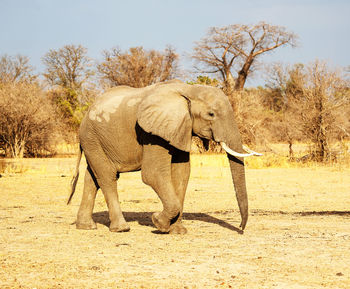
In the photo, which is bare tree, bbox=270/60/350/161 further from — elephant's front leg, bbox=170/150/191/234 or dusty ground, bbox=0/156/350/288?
elephant's front leg, bbox=170/150/191/234

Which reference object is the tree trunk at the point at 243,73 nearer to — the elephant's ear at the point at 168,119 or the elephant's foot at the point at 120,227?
the elephant's foot at the point at 120,227

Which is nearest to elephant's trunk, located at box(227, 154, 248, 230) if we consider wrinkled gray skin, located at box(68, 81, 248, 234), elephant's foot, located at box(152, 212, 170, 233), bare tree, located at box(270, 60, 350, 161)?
wrinkled gray skin, located at box(68, 81, 248, 234)

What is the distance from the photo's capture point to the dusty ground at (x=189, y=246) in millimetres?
5273

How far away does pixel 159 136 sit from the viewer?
23.7 feet

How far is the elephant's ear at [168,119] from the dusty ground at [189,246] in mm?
1214

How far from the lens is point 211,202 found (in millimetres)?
11570

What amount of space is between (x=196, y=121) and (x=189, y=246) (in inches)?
61.3

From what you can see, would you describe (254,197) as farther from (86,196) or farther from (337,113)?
(337,113)

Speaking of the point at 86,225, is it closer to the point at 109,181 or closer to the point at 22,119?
the point at 109,181

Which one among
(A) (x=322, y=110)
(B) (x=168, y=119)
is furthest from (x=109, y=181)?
(A) (x=322, y=110)

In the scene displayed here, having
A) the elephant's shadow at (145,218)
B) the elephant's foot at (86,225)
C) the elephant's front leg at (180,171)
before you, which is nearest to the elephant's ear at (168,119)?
the elephant's front leg at (180,171)

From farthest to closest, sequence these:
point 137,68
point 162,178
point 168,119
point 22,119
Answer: point 137,68 → point 22,119 → point 162,178 → point 168,119

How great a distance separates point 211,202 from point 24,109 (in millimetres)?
14679

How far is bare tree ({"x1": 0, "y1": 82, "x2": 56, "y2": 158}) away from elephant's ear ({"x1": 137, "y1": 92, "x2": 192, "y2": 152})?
1793cm
